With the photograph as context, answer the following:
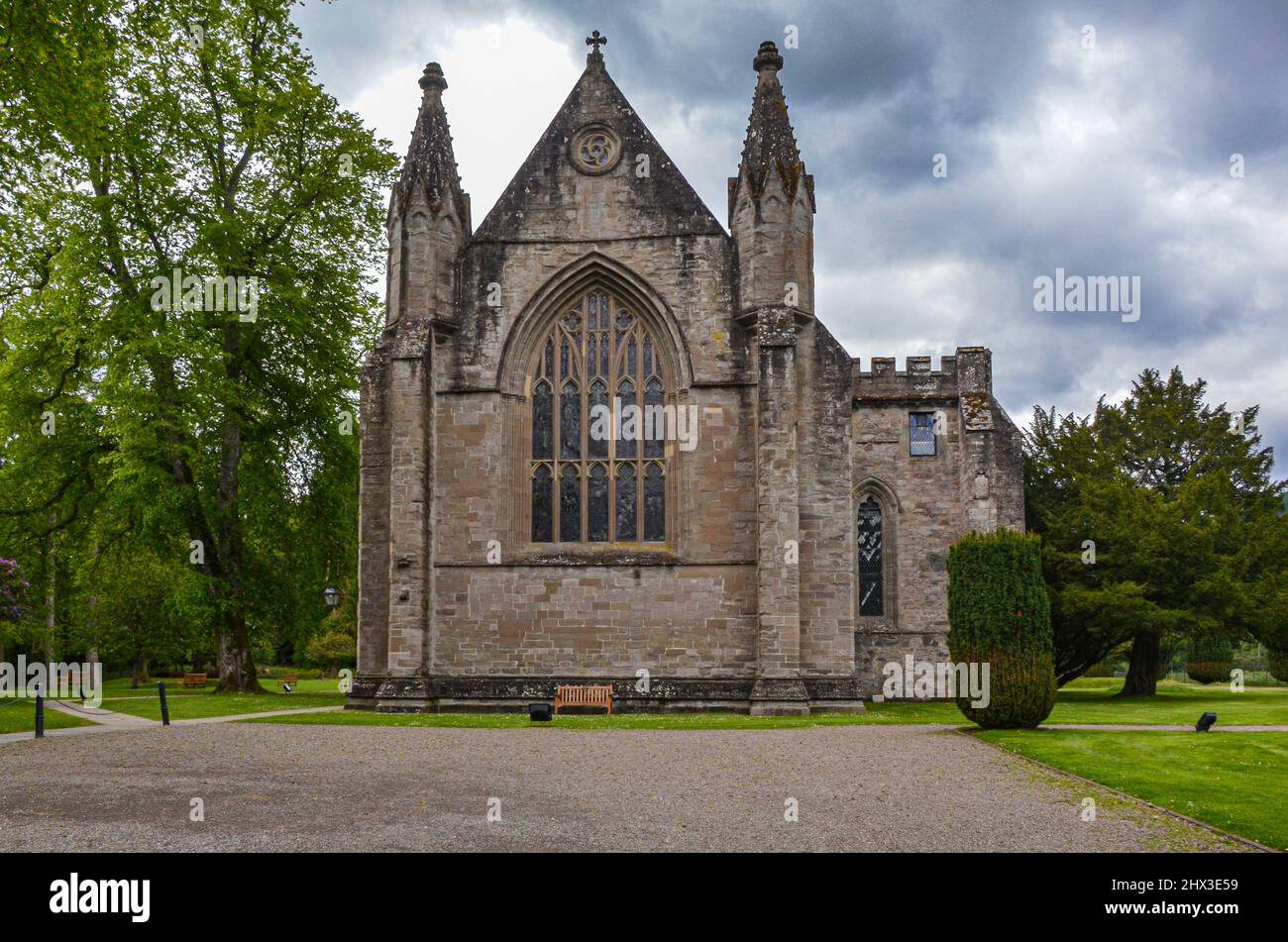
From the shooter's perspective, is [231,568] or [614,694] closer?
[614,694]

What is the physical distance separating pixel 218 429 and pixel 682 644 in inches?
585

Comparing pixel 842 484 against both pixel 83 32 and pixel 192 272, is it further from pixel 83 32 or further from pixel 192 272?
pixel 192 272

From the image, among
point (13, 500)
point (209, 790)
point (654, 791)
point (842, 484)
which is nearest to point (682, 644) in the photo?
point (842, 484)

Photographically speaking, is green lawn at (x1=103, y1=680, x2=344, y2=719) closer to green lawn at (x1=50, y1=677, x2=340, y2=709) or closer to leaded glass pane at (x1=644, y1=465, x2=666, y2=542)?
green lawn at (x1=50, y1=677, x2=340, y2=709)

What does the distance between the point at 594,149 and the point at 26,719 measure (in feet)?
55.7

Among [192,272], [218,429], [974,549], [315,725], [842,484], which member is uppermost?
[192,272]

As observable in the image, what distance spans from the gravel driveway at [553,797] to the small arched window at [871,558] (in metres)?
13.1

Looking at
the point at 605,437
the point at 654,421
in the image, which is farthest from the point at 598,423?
the point at 654,421

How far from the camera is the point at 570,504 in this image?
23.3 m

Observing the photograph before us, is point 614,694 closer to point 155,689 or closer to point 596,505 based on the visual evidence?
point 596,505

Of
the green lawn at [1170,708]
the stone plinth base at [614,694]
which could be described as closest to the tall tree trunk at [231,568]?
the stone plinth base at [614,694]

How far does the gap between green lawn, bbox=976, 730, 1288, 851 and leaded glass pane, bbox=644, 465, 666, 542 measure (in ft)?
28.1
